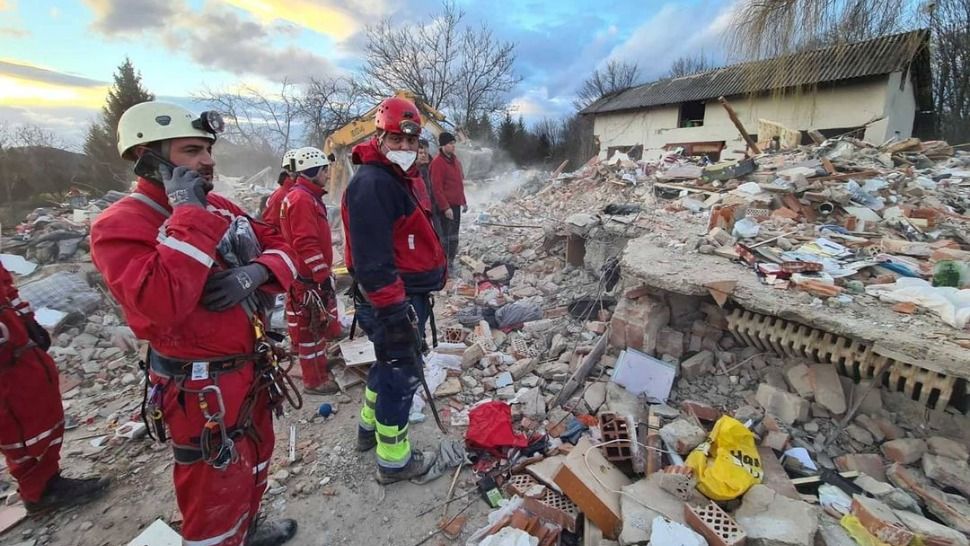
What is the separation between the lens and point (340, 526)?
2.44m

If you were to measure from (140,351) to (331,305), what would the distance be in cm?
259

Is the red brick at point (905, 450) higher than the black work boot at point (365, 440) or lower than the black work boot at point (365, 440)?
higher

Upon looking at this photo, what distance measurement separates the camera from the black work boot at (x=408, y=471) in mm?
2684

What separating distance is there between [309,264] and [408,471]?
76.7 inches

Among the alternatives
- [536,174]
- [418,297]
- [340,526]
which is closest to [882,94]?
[536,174]

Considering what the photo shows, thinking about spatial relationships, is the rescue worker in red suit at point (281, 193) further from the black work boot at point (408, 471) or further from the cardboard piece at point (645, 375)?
the cardboard piece at point (645, 375)

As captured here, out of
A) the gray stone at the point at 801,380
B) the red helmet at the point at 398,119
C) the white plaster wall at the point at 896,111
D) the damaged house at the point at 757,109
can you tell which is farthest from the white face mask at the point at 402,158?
→ the white plaster wall at the point at 896,111

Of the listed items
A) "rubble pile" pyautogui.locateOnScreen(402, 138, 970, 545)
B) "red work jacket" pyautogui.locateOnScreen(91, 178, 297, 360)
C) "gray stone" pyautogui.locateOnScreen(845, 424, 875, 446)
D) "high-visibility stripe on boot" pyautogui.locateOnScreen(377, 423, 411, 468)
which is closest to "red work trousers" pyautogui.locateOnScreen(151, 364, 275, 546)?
"red work jacket" pyautogui.locateOnScreen(91, 178, 297, 360)

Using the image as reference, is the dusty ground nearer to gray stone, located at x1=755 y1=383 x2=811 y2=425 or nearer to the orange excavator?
gray stone, located at x1=755 y1=383 x2=811 y2=425

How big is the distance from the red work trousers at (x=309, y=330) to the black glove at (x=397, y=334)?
5.00ft

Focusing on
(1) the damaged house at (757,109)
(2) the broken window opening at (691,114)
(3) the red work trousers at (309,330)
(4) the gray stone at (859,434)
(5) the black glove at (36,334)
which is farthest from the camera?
(2) the broken window opening at (691,114)

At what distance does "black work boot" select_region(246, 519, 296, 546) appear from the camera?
2266 millimetres

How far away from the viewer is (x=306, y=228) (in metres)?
3.57

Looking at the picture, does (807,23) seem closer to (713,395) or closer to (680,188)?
(713,395)
